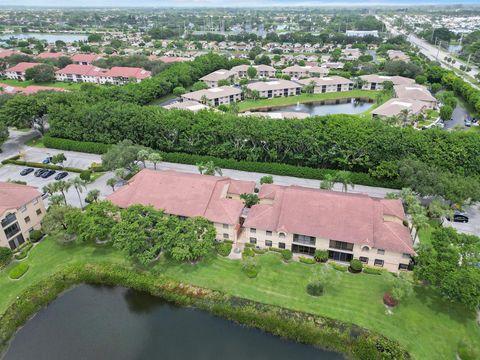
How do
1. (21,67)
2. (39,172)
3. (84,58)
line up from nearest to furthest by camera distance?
(39,172) < (21,67) < (84,58)

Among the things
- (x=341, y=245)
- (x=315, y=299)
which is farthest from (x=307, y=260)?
(x=315, y=299)

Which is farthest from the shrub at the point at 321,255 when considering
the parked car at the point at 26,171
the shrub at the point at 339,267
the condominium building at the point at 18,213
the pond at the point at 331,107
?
the pond at the point at 331,107

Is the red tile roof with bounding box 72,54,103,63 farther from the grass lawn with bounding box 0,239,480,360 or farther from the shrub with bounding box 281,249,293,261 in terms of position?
the shrub with bounding box 281,249,293,261

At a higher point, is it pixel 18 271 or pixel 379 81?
pixel 379 81

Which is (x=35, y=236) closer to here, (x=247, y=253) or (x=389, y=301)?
(x=247, y=253)

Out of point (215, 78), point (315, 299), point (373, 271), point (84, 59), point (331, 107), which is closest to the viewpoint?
point (315, 299)

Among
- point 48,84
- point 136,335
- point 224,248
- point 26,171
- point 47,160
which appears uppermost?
point 48,84

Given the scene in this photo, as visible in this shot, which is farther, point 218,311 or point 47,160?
point 47,160
